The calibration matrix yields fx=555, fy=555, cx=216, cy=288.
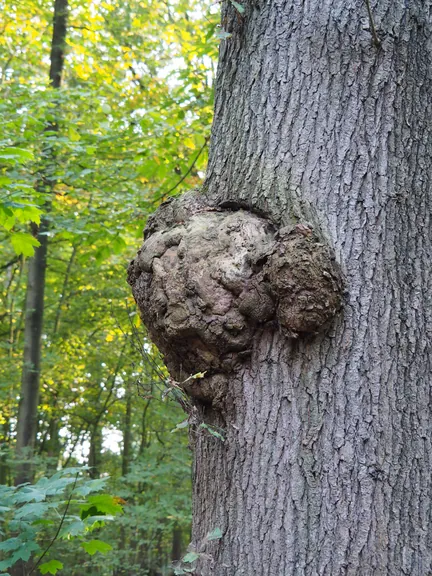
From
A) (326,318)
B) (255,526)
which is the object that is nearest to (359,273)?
(326,318)

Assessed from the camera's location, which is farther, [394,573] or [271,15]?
[271,15]

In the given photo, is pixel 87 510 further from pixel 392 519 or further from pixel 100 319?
pixel 100 319

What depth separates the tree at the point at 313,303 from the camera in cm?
167

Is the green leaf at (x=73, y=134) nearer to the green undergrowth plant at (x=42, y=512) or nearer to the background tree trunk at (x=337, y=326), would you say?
the green undergrowth plant at (x=42, y=512)

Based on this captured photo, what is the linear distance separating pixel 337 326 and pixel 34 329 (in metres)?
7.64

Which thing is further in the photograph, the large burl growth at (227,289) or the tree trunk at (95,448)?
the tree trunk at (95,448)

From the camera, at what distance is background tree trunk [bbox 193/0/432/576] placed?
1.66 meters

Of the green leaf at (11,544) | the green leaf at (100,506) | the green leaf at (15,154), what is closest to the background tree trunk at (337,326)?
the green leaf at (100,506)

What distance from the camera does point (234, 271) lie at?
187 cm

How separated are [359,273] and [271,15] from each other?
1.17 m

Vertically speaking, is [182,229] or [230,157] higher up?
[230,157]

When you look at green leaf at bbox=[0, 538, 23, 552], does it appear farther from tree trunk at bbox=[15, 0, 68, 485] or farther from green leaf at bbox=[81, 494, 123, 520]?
tree trunk at bbox=[15, 0, 68, 485]

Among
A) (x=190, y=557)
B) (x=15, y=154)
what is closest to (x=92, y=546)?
(x=190, y=557)

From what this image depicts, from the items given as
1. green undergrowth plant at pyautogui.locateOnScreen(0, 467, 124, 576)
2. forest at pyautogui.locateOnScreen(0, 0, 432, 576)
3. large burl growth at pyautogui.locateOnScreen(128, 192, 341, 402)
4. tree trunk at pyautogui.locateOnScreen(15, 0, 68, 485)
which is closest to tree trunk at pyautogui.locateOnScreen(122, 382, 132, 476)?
tree trunk at pyautogui.locateOnScreen(15, 0, 68, 485)
